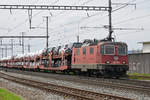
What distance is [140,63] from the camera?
34.7 meters

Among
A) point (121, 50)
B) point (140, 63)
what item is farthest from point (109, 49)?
point (140, 63)

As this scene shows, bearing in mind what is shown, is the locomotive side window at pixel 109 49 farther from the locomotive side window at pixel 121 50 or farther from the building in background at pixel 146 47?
the building in background at pixel 146 47

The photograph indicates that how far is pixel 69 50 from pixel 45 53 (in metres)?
10.6

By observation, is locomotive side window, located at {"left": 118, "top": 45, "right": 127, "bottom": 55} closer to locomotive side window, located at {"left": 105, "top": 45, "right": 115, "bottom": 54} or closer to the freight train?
the freight train

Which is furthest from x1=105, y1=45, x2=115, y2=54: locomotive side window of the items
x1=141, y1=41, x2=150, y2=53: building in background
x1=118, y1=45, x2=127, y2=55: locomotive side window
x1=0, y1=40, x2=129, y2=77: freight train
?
x1=141, y1=41, x2=150, y2=53: building in background

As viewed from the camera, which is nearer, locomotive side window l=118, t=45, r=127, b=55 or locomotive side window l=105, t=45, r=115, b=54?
locomotive side window l=105, t=45, r=115, b=54

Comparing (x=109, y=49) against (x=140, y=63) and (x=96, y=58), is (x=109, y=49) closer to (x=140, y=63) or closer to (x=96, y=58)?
(x=96, y=58)

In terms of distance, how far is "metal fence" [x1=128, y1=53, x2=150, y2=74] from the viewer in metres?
33.3

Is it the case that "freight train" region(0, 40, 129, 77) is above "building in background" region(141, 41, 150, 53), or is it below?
below

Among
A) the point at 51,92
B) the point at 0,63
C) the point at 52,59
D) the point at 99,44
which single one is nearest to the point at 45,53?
the point at 52,59

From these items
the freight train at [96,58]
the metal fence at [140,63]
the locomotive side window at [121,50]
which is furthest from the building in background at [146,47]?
the locomotive side window at [121,50]

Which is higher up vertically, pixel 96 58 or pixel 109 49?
pixel 109 49

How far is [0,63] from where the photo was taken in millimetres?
88125

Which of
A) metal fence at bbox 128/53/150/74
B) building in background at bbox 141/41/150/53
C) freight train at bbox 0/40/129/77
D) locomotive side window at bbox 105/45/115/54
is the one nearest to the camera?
freight train at bbox 0/40/129/77
